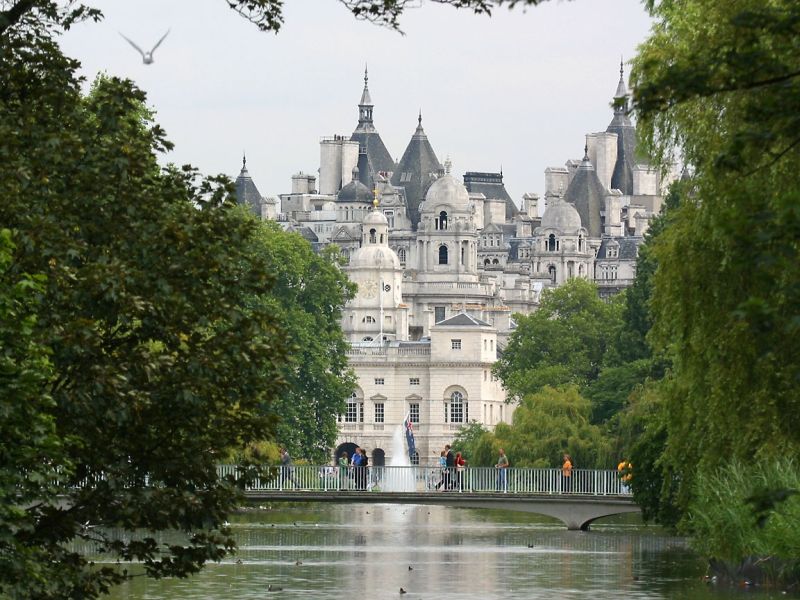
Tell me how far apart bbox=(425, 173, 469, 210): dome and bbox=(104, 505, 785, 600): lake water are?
409 ft

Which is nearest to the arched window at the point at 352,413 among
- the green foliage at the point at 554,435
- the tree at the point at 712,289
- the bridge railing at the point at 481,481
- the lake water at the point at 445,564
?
the green foliage at the point at 554,435

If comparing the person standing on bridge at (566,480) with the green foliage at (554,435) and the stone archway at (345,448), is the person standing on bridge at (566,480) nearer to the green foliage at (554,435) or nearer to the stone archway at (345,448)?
the green foliage at (554,435)

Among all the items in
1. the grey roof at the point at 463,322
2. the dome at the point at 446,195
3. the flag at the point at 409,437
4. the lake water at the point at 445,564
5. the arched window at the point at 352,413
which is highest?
the dome at the point at 446,195

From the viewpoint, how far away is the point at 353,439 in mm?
152125

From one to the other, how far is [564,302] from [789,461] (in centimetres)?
10748

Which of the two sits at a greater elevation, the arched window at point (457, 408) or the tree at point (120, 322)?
the arched window at point (457, 408)

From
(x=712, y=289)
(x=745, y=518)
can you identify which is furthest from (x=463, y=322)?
(x=712, y=289)

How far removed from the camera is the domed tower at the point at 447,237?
18525cm

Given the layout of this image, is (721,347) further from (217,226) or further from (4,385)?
(4,385)

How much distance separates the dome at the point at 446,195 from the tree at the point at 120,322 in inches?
6371

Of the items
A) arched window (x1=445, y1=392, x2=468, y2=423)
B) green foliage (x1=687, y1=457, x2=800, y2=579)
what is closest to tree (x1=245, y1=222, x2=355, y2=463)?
arched window (x1=445, y1=392, x2=468, y2=423)

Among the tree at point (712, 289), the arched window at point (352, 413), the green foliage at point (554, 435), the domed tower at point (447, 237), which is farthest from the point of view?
the domed tower at point (447, 237)

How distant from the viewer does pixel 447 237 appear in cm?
18525

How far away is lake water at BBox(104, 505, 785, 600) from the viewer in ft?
120
